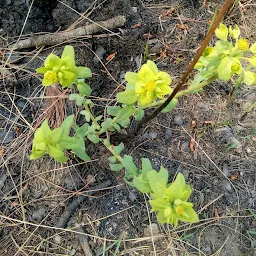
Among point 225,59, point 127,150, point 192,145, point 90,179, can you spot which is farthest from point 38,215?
point 225,59

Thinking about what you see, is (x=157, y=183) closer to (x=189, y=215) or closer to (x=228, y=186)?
(x=189, y=215)

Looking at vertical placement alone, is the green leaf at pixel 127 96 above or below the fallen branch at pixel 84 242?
above

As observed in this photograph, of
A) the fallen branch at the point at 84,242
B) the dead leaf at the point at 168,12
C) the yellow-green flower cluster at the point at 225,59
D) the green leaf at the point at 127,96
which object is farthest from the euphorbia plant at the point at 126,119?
the dead leaf at the point at 168,12

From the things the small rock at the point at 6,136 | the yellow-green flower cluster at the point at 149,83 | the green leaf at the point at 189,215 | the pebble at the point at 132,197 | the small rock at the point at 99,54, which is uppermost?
the yellow-green flower cluster at the point at 149,83

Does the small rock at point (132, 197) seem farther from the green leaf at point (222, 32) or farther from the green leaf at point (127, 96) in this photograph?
the green leaf at point (222, 32)

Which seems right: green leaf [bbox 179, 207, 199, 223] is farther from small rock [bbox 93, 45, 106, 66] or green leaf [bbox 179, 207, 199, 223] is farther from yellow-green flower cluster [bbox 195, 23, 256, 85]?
small rock [bbox 93, 45, 106, 66]

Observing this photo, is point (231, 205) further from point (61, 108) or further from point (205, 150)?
point (61, 108)

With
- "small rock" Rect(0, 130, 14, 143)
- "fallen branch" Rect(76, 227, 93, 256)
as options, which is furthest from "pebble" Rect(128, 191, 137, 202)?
"small rock" Rect(0, 130, 14, 143)

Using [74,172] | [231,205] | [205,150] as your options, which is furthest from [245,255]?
[74,172]
